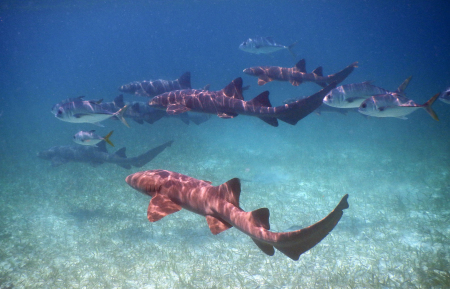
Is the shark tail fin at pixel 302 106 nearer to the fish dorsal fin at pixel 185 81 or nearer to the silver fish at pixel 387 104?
the silver fish at pixel 387 104

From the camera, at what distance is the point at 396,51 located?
123062 mm

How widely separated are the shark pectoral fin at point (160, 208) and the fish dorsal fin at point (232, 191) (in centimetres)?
93

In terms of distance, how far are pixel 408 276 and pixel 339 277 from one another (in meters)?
1.83

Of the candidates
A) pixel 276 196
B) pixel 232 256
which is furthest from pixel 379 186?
pixel 232 256

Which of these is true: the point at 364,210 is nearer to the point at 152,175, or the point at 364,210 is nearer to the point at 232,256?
the point at 232,256

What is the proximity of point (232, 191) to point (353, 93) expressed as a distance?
495 centimetres

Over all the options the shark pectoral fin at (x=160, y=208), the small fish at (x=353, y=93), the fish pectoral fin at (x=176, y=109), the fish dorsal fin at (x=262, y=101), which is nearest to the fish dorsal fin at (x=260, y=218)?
the shark pectoral fin at (x=160, y=208)

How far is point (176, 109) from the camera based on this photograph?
261 inches

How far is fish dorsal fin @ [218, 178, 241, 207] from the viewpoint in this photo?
3.51 meters

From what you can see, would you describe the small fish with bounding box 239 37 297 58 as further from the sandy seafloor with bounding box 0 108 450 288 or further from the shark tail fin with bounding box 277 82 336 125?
the shark tail fin with bounding box 277 82 336 125

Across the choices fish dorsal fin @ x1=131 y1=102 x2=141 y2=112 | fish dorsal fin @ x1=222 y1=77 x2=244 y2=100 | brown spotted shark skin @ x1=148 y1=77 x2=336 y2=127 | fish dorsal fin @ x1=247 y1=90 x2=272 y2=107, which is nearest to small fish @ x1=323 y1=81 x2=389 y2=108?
brown spotted shark skin @ x1=148 y1=77 x2=336 y2=127

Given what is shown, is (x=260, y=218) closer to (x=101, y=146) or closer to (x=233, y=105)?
(x=233, y=105)

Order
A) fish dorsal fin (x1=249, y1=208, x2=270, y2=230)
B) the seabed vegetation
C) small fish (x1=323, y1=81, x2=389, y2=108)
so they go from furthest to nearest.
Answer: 1. small fish (x1=323, y1=81, x2=389, y2=108)
2. the seabed vegetation
3. fish dorsal fin (x1=249, y1=208, x2=270, y2=230)

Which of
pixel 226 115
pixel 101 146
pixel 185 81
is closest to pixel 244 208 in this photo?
pixel 226 115
